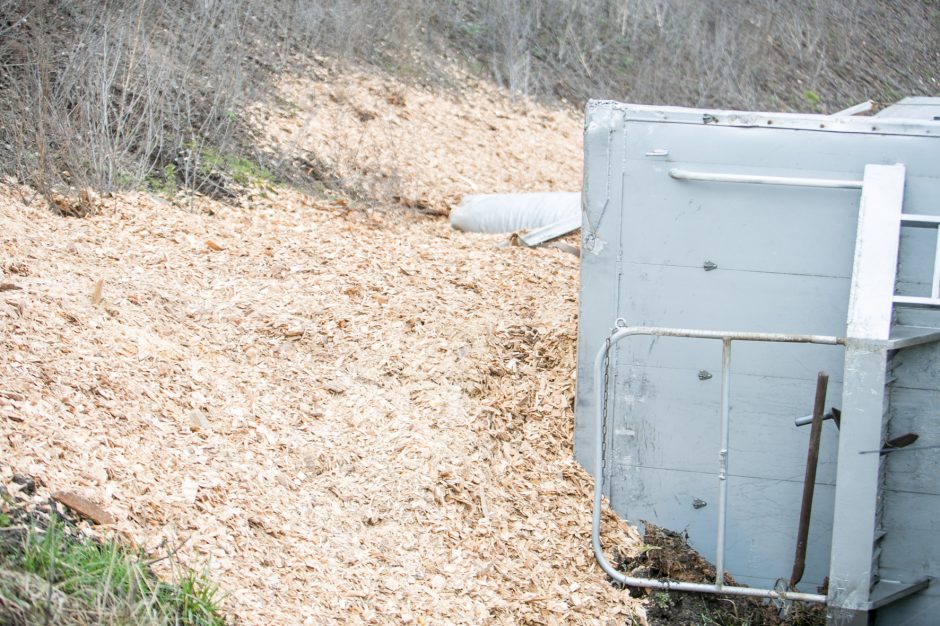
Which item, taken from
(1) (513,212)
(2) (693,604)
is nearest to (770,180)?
(2) (693,604)

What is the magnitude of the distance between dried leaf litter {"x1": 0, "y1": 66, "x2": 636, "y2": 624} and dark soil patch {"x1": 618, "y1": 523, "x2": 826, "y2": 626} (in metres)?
0.16

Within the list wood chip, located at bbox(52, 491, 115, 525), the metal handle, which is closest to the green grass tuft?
wood chip, located at bbox(52, 491, 115, 525)

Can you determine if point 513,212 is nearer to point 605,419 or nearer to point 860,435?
point 605,419

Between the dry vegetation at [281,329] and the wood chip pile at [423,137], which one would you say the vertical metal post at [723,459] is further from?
the wood chip pile at [423,137]

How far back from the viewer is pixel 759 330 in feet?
16.0

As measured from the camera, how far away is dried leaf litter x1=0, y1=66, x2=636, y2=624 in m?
3.96

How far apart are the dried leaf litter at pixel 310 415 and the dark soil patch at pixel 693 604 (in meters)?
0.16

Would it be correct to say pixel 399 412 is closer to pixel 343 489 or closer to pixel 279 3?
pixel 343 489

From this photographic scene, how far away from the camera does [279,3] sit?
11750mm

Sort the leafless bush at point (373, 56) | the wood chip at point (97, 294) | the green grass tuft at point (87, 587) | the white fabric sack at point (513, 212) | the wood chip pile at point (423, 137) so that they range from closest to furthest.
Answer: the green grass tuft at point (87, 587) → the wood chip at point (97, 294) → the leafless bush at point (373, 56) → the white fabric sack at point (513, 212) → the wood chip pile at point (423, 137)

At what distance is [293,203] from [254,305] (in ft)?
9.33

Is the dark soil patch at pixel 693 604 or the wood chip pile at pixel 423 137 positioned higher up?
the wood chip pile at pixel 423 137

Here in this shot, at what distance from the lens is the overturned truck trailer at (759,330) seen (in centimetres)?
456

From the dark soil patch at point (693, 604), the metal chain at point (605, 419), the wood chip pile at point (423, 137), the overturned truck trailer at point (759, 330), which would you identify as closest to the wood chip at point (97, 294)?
the overturned truck trailer at point (759, 330)
